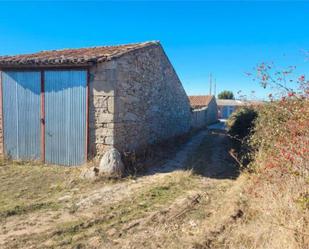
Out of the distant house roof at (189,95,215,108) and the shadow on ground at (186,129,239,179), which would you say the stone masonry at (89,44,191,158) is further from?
the distant house roof at (189,95,215,108)

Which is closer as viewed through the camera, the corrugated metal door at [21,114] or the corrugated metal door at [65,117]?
Result: the corrugated metal door at [65,117]

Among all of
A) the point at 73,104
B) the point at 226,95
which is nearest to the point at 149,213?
the point at 73,104

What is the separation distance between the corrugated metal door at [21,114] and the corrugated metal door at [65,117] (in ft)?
1.41

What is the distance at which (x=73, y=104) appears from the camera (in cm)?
799

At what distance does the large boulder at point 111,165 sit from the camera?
6.88 meters

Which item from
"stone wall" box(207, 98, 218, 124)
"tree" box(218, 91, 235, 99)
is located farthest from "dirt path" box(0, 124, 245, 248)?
"tree" box(218, 91, 235, 99)

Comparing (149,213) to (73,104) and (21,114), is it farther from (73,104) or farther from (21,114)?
(21,114)

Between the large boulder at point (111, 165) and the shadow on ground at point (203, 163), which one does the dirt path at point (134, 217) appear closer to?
the large boulder at point (111, 165)

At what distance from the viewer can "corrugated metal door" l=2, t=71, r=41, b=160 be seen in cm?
847

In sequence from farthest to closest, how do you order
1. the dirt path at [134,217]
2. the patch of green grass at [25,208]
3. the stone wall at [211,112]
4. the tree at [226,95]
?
1. the tree at [226,95]
2. the stone wall at [211,112]
3. the patch of green grass at [25,208]
4. the dirt path at [134,217]

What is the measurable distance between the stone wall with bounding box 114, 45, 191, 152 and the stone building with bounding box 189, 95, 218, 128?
7.63 m

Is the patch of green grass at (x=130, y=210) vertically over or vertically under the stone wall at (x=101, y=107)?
under

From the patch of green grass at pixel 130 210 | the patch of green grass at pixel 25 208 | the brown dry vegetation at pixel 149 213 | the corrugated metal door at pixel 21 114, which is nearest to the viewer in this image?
the brown dry vegetation at pixel 149 213

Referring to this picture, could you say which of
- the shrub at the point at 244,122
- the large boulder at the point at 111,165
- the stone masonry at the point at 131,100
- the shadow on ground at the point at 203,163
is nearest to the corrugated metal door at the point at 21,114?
the stone masonry at the point at 131,100
